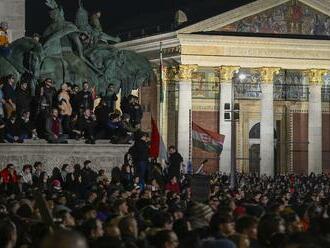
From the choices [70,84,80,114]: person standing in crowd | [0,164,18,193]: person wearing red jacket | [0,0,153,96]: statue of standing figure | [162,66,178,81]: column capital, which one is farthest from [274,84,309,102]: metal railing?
[0,164,18,193]: person wearing red jacket

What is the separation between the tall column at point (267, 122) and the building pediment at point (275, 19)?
258 centimetres

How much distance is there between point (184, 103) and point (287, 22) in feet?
26.6

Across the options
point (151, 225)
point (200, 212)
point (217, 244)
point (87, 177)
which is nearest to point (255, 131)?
point (87, 177)

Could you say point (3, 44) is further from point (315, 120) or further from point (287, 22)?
point (315, 120)

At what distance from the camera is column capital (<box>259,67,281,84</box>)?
229 feet

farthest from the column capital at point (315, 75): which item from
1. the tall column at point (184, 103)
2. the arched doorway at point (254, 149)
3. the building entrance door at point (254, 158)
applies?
the tall column at point (184, 103)

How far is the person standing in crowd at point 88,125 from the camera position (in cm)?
3209

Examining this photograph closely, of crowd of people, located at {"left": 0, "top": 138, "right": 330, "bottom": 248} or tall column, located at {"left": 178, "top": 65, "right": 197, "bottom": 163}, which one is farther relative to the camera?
tall column, located at {"left": 178, "top": 65, "right": 197, "bottom": 163}

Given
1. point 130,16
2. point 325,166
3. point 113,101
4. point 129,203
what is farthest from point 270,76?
point 129,203

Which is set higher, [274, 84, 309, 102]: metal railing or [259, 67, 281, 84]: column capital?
[259, 67, 281, 84]: column capital

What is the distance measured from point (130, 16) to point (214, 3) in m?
12.2

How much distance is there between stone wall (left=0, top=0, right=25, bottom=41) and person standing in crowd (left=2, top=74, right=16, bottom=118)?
996cm

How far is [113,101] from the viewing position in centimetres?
3453

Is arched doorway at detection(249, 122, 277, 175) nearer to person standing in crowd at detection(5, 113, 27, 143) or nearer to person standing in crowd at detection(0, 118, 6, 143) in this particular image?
person standing in crowd at detection(5, 113, 27, 143)
